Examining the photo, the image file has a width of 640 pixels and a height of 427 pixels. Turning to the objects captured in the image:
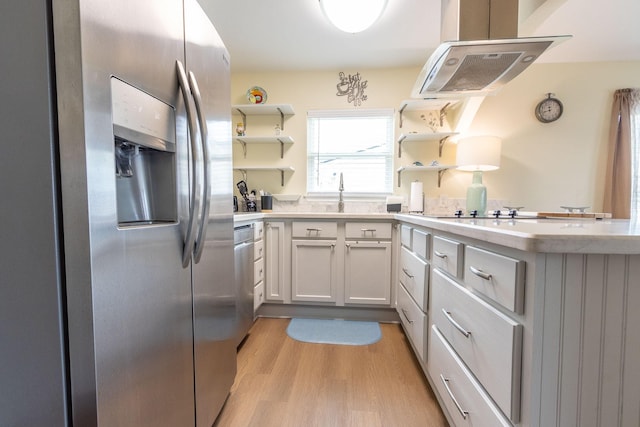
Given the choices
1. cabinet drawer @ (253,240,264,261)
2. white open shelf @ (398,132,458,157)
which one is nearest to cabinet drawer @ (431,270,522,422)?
cabinet drawer @ (253,240,264,261)

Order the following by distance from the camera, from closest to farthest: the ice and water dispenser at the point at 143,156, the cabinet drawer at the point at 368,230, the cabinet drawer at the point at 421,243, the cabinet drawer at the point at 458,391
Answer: the ice and water dispenser at the point at 143,156
the cabinet drawer at the point at 458,391
the cabinet drawer at the point at 421,243
the cabinet drawer at the point at 368,230

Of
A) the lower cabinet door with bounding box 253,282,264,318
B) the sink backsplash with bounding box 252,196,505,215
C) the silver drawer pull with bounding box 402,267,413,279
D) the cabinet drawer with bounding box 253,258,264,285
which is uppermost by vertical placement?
the sink backsplash with bounding box 252,196,505,215

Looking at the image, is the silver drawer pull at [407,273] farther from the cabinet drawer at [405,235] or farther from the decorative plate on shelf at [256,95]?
the decorative plate on shelf at [256,95]

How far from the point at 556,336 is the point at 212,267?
3.64 ft

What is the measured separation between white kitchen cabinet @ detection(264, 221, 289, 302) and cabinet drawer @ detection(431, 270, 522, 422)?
4.65 ft

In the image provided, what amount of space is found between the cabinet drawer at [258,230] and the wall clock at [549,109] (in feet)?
9.36

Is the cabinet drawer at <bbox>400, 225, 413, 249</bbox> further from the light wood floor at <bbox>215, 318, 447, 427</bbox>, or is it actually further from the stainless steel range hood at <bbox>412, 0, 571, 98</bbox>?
the stainless steel range hood at <bbox>412, 0, 571, 98</bbox>

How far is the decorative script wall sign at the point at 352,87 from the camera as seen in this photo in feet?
8.87

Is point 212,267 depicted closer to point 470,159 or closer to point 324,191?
point 324,191

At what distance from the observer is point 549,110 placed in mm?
2555

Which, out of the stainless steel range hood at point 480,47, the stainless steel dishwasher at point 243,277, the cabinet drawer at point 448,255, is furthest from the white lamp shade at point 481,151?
the stainless steel dishwasher at point 243,277

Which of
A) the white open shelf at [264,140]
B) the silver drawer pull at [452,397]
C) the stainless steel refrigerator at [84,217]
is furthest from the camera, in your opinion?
the white open shelf at [264,140]

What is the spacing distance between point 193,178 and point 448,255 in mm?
1043

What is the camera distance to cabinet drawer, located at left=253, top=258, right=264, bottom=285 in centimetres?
208
